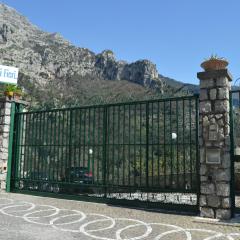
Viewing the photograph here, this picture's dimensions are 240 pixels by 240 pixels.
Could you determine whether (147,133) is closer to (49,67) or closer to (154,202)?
(154,202)

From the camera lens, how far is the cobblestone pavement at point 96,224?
678cm

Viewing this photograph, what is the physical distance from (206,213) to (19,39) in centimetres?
11864

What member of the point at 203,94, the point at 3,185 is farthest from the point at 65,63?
the point at 203,94

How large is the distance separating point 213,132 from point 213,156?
1.76 ft

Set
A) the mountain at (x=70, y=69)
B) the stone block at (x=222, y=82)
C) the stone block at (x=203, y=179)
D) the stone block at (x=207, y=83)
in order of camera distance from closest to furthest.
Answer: the stone block at (x=203, y=179)
the stone block at (x=222, y=82)
the stone block at (x=207, y=83)
the mountain at (x=70, y=69)

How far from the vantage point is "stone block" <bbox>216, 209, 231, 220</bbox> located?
8273 millimetres

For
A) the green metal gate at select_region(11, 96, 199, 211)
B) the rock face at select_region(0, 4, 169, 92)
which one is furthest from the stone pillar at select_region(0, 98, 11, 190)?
the rock face at select_region(0, 4, 169, 92)

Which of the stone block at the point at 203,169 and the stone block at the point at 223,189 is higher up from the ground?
the stone block at the point at 203,169

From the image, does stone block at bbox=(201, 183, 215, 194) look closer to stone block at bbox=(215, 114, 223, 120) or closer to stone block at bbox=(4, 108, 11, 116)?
stone block at bbox=(215, 114, 223, 120)

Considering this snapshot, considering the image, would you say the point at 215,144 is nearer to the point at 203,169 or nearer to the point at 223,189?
the point at 203,169

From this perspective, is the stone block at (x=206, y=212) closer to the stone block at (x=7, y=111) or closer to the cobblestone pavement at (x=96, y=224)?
the cobblestone pavement at (x=96, y=224)

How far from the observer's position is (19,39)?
11919cm

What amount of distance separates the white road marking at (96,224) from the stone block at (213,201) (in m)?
1.24

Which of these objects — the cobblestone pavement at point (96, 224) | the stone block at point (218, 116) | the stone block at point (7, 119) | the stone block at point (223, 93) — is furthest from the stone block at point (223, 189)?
the stone block at point (7, 119)
